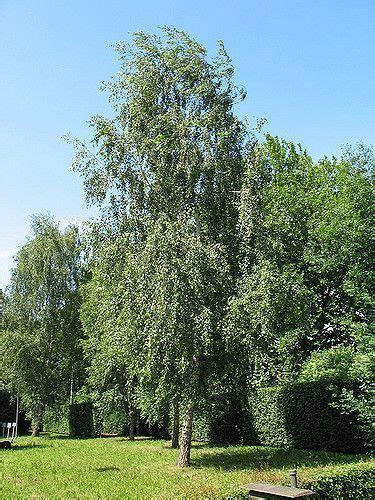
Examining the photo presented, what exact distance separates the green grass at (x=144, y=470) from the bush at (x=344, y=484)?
11.6 inches

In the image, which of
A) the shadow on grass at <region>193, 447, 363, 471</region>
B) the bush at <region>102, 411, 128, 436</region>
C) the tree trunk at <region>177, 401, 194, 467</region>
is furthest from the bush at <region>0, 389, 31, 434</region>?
the tree trunk at <region>177, 401, 194, 467</region>

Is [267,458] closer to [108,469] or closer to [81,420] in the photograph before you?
[108,469]

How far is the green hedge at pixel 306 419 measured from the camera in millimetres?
18297

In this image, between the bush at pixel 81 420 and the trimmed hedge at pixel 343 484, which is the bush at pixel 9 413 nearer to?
the bush at pixel 81 420

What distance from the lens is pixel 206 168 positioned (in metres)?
15.1

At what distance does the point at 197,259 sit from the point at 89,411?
67.8 feet

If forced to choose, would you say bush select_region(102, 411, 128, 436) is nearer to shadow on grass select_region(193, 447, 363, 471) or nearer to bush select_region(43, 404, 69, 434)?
bush select_region(43, 404, 69, 434)

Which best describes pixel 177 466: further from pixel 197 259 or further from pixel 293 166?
pixel 293 166

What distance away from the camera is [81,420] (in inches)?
1220

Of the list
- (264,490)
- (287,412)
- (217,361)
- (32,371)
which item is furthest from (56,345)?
(264,490)

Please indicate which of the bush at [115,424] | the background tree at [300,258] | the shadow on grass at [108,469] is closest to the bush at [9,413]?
the bush at [115,424]

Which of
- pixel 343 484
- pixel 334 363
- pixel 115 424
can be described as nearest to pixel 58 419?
pixel 115 424

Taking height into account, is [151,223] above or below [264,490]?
above

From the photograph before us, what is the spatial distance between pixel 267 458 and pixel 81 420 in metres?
17.5
